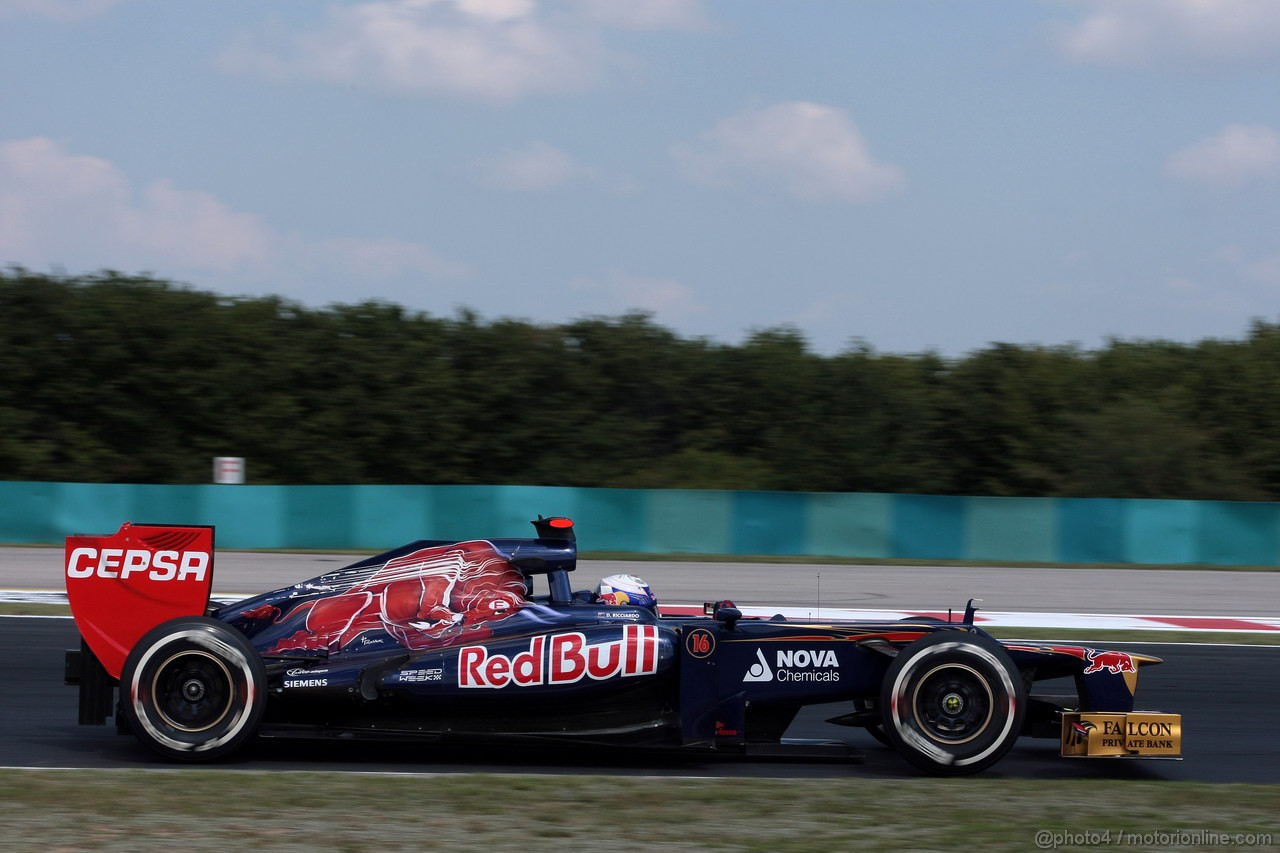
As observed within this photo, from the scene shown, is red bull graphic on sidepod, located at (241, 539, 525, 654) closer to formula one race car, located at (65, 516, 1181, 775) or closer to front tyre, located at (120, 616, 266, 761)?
formula one race car, located at (65, 516, 1181, 775)

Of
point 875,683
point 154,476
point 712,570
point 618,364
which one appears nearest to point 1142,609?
point 712,570

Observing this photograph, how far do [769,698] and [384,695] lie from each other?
1903 millimetres

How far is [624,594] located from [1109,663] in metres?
2.52

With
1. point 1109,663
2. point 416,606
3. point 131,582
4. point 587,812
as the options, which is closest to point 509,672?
point 416,606

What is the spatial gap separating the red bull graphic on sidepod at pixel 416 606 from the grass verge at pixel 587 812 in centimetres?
73

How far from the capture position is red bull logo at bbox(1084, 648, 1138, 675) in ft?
22.3

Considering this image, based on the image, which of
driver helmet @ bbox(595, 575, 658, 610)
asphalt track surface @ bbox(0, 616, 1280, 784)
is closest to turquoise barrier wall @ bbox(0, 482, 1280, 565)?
asphalt track surface @ bbox(0, 616, 1280, 784)

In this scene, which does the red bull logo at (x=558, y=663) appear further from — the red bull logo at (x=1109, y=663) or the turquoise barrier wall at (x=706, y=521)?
the turquoise barrier wall at (x=706, y=521)

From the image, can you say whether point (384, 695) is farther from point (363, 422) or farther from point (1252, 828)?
point (363, 422)

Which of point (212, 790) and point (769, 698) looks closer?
point (212, 790)

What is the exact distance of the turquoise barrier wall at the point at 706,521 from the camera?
68.5 feet

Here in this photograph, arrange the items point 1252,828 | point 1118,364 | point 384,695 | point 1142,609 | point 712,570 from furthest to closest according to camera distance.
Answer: point 1118,364, point 712,570, point 1142,609, point 384,695, point 1252,828

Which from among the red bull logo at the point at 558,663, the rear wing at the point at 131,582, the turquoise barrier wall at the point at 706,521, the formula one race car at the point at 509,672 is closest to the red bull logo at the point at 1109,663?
the formula one race car at the point at 509,672

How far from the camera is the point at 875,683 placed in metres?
6.72
